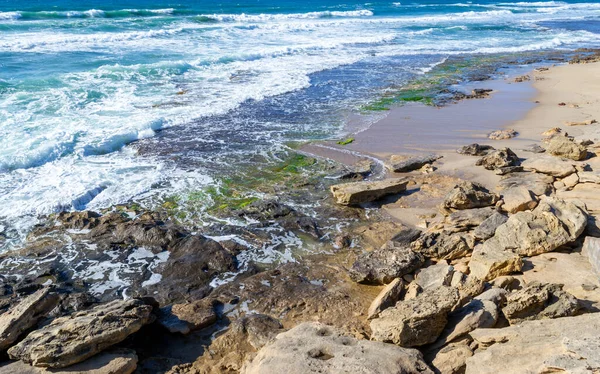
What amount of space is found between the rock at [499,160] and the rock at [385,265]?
3.97 meters

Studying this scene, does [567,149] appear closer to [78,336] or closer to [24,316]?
[78,336]

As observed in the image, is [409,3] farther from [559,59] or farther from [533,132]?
[533,132]

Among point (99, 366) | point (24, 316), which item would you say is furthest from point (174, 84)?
point (99, 366)

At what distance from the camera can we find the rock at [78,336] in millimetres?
5020

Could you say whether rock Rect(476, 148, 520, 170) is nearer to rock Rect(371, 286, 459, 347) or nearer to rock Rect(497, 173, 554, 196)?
rock Rect(497, 173, 554, 196)

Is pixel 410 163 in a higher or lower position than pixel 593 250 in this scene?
lower

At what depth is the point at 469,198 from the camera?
8.46 metres

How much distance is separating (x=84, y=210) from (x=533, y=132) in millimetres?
10737

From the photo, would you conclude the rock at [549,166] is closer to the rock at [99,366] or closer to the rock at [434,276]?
the rock at [434,276]

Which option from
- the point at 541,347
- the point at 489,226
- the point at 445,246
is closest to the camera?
the point at 541,347

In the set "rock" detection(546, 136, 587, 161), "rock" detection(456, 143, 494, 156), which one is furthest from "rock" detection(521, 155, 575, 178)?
"rock" detection(456, 143, 494, 156)

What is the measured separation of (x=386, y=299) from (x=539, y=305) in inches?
65.8

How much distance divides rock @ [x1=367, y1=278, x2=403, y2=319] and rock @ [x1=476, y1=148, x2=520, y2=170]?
4952mm

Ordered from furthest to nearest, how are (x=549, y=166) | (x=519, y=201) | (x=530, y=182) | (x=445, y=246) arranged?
(x=549, y=166), (x=530, y=182), (x=519, y=201), (x=445, y=246)
